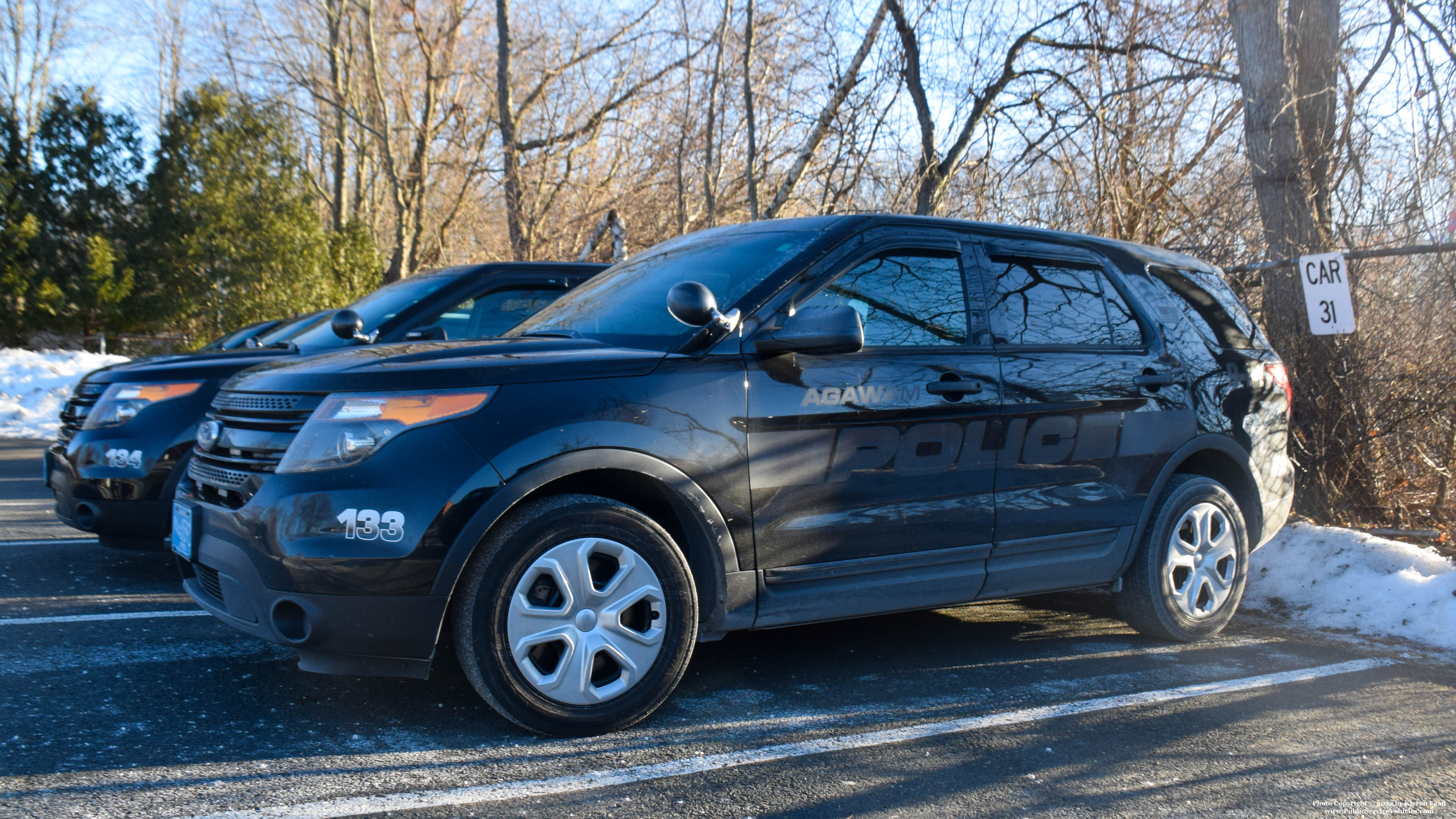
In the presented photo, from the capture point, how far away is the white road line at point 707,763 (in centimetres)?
280

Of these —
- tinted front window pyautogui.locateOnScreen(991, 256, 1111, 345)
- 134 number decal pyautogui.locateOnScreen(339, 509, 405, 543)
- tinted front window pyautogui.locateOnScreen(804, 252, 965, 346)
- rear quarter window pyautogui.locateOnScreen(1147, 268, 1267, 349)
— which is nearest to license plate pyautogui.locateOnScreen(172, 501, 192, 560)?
134 number decal pyautogui.locateOnScreen(339, 509, 405, 543)

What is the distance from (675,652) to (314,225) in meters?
18.0

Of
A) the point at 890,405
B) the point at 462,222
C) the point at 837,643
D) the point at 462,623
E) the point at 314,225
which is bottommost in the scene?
the point at 837,643

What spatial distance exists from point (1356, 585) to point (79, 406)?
6860 millimetres

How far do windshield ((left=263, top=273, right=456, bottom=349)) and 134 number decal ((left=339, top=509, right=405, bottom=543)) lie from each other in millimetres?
3279

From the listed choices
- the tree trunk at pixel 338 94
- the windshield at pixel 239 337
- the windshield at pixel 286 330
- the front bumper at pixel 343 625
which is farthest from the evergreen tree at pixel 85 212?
the front bumper at pixel 343 625

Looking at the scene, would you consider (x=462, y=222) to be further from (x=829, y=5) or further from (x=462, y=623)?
(x=462, y=623)

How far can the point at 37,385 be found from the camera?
550 inches

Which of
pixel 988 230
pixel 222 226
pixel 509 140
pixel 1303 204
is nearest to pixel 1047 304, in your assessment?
pixel 988 230

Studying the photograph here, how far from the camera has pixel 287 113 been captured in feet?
79.6

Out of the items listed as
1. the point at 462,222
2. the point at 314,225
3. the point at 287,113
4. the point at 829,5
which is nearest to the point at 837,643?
the point at 829,5

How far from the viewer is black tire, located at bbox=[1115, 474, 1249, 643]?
4738mm

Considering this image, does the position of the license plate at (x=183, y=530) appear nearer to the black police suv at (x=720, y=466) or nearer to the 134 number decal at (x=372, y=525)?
the black police suv at (x=720, y=466)

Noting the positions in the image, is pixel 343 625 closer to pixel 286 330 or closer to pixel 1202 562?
pixel 1202 562
